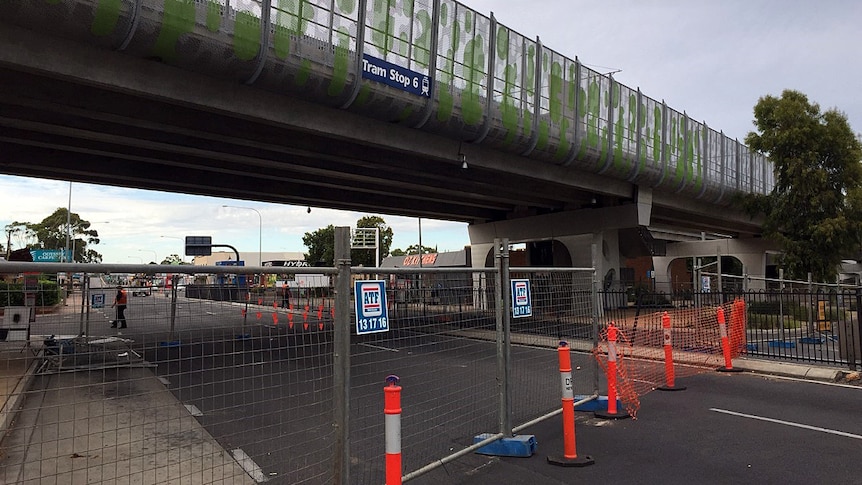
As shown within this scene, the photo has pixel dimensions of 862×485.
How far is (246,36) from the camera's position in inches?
490

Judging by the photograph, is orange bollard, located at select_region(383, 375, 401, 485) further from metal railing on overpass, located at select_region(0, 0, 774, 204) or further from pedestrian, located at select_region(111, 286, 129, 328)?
metal railing on overpass, located at select_region(0, 0, 774, 204)

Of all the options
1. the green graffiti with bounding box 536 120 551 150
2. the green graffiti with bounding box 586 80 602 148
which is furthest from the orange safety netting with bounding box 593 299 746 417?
the green graffiti with bounding box 586 80 602 148

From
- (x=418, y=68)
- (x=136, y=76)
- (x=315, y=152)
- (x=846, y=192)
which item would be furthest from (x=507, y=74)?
(x=846, y=192)

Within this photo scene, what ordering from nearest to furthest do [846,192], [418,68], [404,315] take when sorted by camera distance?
[404,315] < [418,68] < [846,192]

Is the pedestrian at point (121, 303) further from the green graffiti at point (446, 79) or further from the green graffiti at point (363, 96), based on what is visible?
the green graffiti at point (446, 79)

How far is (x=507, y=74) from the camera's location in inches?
758

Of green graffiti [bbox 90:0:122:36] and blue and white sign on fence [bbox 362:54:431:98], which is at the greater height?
blue and white sign on fence [bbox 362:54:431:98]

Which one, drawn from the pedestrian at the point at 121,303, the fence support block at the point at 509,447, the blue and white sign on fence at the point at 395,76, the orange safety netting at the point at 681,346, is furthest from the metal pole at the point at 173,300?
the blue and white sign on fence at the point at 395,76

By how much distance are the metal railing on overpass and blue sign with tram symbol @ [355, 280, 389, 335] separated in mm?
9202

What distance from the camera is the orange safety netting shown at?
1094 cm

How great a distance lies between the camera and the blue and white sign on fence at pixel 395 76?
14.9 m

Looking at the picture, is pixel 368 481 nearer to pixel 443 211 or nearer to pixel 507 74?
pixel 507 74

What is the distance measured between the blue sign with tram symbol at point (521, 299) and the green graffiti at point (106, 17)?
9.18 metres

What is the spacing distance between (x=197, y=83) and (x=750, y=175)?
33.0 metres
